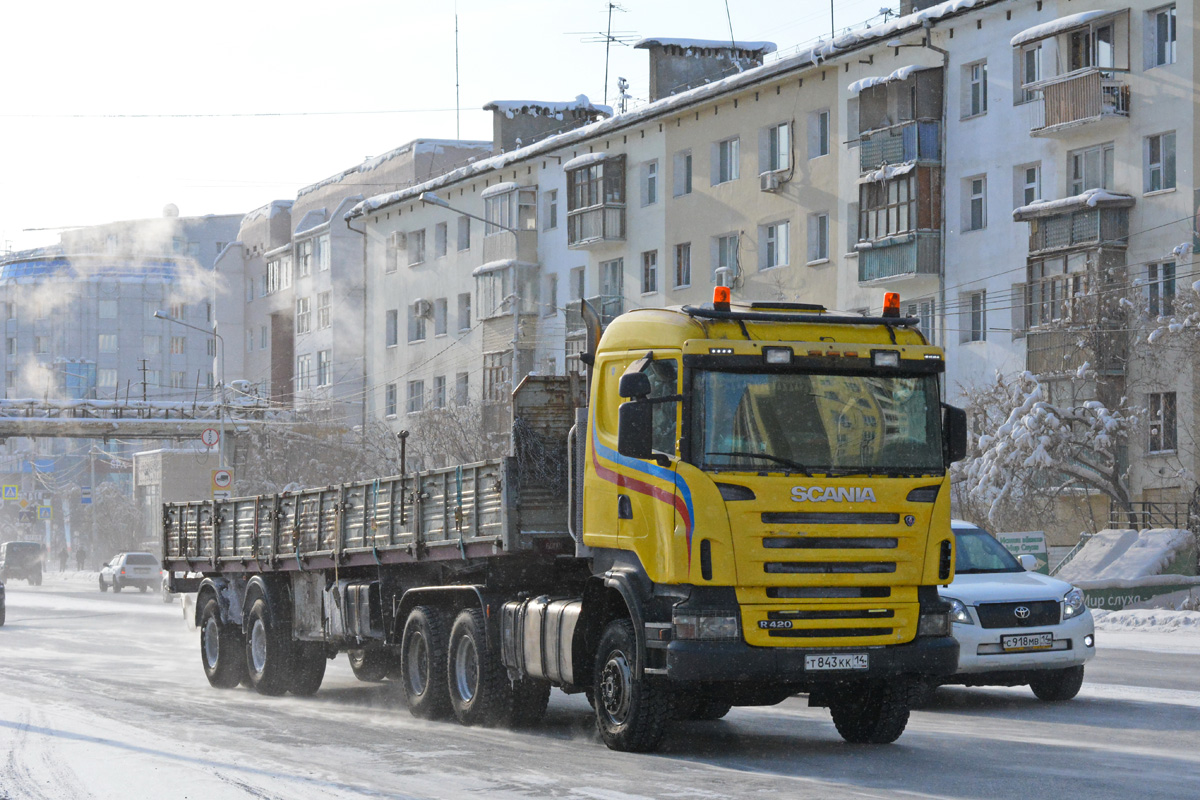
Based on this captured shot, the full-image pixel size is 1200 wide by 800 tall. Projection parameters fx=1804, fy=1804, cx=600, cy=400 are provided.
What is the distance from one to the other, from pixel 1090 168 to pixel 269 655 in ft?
81.7

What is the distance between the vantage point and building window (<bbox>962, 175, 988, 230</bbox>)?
4056cm

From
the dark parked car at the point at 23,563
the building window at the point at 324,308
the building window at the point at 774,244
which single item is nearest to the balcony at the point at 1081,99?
the building window at the point at 774,244

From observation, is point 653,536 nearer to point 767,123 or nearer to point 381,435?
point 767,123

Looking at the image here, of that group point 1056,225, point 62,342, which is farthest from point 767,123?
point 62,342

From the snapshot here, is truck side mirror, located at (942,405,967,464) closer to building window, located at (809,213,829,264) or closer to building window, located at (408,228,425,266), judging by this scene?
building window, located at (809,213,829,264)

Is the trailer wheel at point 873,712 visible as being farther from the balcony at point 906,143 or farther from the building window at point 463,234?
the building window at point 463,234

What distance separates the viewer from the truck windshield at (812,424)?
11172mm

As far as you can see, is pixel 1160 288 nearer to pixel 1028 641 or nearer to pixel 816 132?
pixel 816 132

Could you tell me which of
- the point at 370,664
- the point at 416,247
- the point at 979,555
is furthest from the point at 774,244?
the point at 979,555

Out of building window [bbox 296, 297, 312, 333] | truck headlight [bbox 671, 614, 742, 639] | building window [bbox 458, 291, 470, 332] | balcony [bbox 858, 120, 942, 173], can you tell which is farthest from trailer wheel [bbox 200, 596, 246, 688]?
building window [bbox 296, 297, 312, 333]

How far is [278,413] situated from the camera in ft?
244

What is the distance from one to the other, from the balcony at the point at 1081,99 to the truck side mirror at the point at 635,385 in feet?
90.6

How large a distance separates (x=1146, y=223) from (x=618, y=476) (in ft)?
89.2

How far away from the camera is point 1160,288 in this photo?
3653cm
